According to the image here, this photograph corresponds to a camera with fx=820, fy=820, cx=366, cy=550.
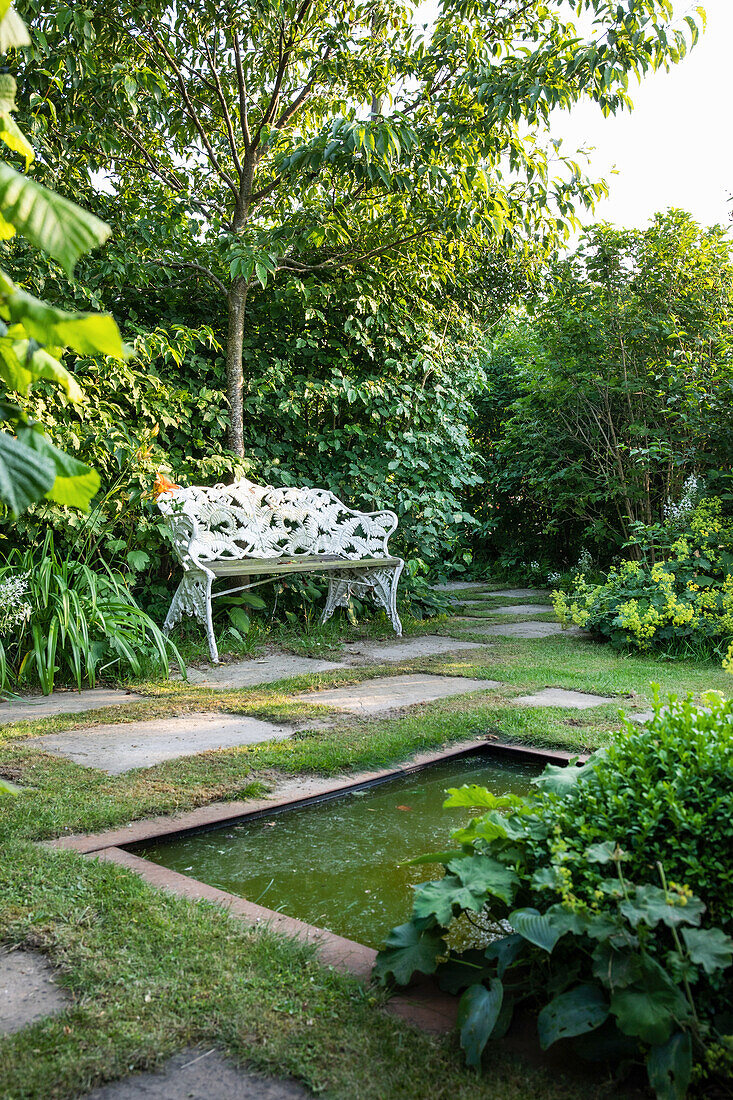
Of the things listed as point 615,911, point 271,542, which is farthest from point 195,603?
point 615,911

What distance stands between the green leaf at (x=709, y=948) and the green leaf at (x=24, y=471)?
1.15 m

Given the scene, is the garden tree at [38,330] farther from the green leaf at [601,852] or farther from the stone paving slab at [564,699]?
the stone paving slab at [564,699]

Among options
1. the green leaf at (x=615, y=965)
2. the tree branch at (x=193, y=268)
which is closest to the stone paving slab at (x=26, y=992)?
the green leaf at (x=615, y=965)

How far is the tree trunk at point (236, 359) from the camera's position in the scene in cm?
595

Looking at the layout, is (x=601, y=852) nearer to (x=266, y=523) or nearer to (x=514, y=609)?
(x=266, y=523)

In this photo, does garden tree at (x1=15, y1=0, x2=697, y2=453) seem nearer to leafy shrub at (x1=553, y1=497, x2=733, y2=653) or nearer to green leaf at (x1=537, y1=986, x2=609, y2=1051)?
leafy shrub at (x1=553, y1=497, x2=733, y2=653)

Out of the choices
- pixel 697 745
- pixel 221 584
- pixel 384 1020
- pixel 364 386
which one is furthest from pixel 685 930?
pixel 364 386

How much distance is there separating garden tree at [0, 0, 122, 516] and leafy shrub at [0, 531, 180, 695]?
328 cm

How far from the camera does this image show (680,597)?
5504 millimetres

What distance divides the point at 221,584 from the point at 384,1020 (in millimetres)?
4713

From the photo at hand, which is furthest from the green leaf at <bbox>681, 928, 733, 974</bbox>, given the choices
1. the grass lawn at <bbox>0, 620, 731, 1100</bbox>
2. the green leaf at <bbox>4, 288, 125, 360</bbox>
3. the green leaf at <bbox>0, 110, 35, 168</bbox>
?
the green leaf at <bbox>0, 110, 35, 168</bbox>

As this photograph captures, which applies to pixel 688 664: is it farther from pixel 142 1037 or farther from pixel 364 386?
pixel 142 1037

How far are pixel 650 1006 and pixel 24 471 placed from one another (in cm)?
118

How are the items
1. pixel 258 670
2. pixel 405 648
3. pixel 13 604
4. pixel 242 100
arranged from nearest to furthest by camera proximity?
pixel 13 604
pixel 258 670
pixel 405 648
pixel 242 100
